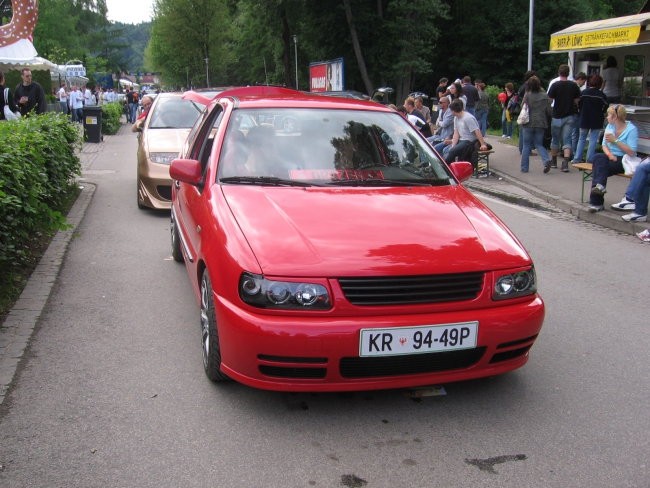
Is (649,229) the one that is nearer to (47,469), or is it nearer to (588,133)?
(588,133)

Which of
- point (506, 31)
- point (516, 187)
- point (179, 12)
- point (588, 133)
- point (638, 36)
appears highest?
point (179, 12)

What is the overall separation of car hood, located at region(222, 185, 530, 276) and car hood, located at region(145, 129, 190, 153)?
5.84m

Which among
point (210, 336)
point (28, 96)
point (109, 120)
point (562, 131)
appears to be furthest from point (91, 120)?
point (210, 336)

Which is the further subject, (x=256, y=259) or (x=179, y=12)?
(x=179, y=12)

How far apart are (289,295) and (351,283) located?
0.32 meters

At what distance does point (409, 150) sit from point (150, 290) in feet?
8.95

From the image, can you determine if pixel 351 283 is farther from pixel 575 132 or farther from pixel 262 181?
pixel 575 132

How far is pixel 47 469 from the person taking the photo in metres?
3.17

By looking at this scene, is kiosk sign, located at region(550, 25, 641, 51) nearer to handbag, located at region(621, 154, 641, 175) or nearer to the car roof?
handbag, located at region(621, 154, 641, 175)

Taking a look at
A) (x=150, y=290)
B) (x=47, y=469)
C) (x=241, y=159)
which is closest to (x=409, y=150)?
(x=241, y=159)

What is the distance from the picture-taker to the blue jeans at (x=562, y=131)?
14094 millimetres

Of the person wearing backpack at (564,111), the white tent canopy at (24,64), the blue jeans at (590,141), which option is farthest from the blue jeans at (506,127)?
the white tent canopy at (24,64)

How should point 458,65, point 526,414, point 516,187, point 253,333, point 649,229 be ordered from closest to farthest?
1. point 253,333
2. point 526,414
3. point 649,229
4. point 516,187
5. point 458,65

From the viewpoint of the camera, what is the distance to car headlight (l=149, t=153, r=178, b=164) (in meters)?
9.66
